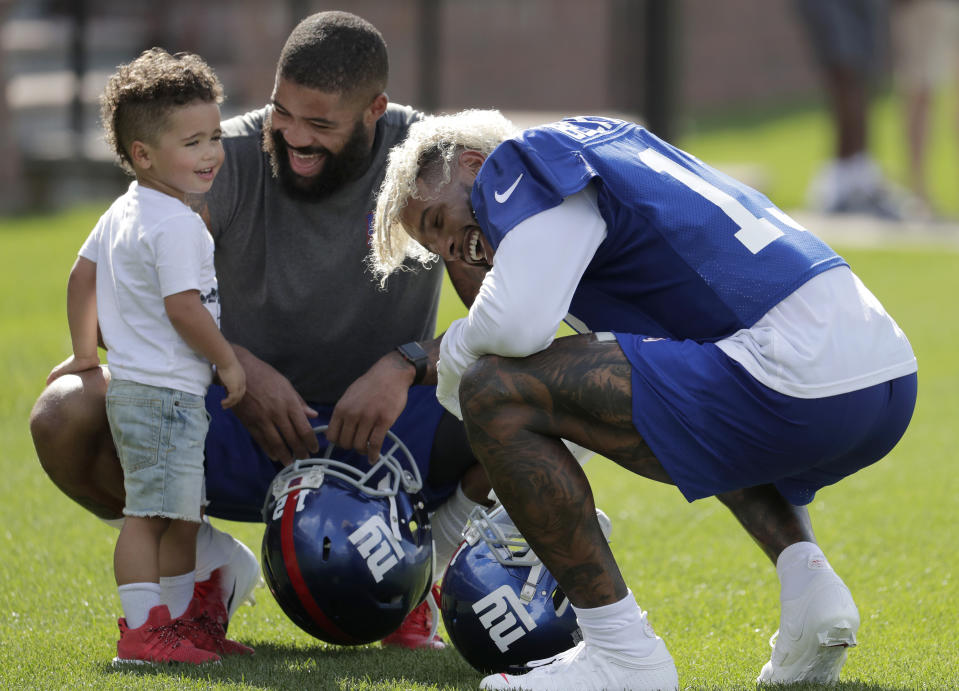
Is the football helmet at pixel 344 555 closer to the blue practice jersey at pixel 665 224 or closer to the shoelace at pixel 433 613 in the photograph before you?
the shoelace at pixel 433 613

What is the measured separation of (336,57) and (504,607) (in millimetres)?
1500

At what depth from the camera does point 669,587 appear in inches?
148

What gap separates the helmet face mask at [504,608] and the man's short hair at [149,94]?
4.00 feet

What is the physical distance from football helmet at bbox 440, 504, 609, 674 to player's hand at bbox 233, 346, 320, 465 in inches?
21.5

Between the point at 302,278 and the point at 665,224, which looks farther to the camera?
the point at 302,278

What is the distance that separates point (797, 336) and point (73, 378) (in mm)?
1730

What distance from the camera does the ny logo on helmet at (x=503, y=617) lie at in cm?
302

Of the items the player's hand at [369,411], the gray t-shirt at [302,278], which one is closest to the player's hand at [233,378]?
the player's hand at [369,411]

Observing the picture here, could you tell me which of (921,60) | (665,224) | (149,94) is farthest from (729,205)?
(921,60)

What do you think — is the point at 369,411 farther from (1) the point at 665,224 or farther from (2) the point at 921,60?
(2) the point at 921,60

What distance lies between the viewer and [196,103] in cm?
331

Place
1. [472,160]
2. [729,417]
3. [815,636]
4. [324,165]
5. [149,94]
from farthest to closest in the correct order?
[324,165] < [149,94] < [472,160] < [815,636] < [729,417]

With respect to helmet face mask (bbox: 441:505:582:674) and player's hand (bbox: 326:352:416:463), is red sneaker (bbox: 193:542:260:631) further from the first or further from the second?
helmet face mask (bbox: 441:505:582:674)

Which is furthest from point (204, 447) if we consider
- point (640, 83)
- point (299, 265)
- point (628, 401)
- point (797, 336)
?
point (640, 83)
